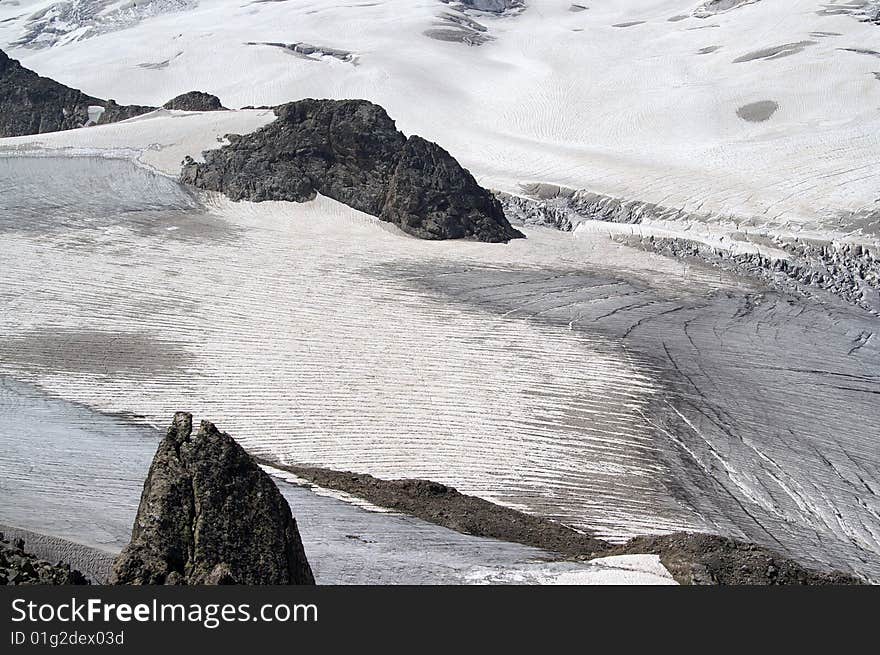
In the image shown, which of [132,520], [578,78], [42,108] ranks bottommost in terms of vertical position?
[132,520]

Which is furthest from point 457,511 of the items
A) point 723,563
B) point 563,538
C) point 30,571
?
point 30,571

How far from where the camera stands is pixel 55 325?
17.9 meters

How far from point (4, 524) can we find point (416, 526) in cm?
451

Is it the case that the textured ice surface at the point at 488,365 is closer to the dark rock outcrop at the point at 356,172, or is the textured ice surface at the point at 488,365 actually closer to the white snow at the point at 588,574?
the white snow at the point at 588,574

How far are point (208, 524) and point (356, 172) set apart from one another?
24.0 meters

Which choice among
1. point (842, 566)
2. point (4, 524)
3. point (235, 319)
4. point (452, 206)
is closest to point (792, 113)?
point (452, 206)

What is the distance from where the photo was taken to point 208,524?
23.8ft

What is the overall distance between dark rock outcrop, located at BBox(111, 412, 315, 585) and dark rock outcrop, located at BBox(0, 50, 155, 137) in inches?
1404

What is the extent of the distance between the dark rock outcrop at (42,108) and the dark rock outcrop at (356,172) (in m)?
12.3

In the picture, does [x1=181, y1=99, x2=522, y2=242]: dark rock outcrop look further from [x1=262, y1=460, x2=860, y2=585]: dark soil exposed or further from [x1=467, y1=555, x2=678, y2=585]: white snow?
[x1=467, y1=555, x2=678, y2=585]: white snow

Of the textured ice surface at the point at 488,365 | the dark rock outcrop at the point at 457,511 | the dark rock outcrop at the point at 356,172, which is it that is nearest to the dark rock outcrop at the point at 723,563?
the dark rock outcrop at the point at 457,511

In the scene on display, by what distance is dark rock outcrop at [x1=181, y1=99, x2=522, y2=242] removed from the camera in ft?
92.7

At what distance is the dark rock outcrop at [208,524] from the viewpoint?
6.90m

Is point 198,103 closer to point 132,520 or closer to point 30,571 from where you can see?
point 132,520
